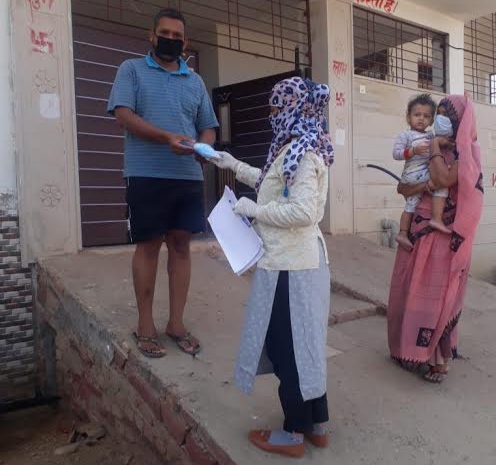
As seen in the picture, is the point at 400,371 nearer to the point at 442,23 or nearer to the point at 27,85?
the point at 27,85

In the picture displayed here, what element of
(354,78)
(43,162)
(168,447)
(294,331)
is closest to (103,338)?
(168,447)

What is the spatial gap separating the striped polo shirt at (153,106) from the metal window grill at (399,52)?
5.14 meters

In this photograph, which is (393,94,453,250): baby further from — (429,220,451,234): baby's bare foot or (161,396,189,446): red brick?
(161,396,189,446): red brick

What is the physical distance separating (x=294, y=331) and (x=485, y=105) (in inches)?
302

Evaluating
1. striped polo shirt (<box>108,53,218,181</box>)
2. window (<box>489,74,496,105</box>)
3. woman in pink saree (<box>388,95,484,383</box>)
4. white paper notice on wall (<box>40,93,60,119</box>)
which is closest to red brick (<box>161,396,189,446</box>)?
striped polo shirt (<box>108,53,218,181</box>)

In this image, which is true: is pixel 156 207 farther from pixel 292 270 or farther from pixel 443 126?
pixel 443 126

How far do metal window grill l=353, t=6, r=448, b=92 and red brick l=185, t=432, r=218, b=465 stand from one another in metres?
6.27

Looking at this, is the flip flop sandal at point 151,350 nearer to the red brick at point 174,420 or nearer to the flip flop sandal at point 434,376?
the red brick at point 174,420

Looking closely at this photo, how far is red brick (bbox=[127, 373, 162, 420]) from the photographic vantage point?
8.86ft

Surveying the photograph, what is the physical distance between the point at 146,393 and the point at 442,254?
6.03 feet

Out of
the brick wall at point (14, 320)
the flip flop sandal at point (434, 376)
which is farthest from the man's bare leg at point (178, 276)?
the brick wall at point (14, 320)

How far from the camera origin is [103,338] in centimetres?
315

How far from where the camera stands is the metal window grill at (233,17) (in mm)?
6469

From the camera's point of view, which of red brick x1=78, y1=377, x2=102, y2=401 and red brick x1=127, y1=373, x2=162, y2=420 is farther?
red brick x1=78, y1=377, x2=102, y2=401
